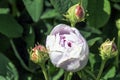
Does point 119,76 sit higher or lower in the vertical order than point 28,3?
lower

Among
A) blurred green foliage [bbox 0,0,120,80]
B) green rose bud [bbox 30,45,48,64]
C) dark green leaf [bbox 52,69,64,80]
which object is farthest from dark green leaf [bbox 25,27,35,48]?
green rose bud [bbox 30,45,48,64]

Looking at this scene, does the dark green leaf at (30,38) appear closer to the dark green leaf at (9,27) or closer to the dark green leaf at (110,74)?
the dark green leaf at (9,27)

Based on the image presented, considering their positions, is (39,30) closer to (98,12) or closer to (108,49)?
(98,12)

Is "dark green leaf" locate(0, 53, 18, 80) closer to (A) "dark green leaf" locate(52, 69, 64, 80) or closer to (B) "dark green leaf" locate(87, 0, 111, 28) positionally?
(A) "dark green leaf" locate(52, 69, 64, 80)

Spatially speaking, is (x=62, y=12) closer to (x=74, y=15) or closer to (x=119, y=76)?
(x=74, y=15)

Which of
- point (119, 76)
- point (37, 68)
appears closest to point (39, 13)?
point (37, 68)
